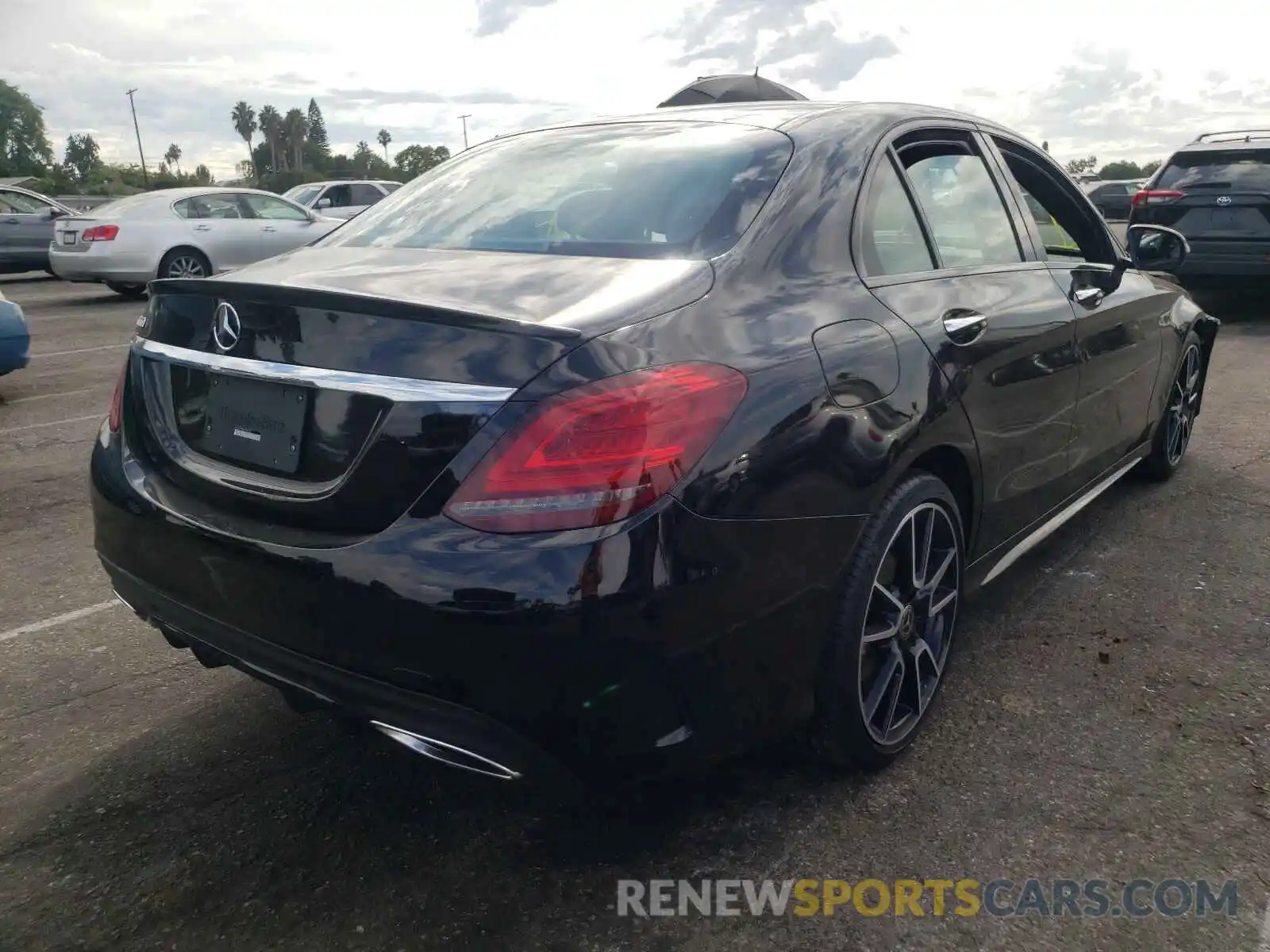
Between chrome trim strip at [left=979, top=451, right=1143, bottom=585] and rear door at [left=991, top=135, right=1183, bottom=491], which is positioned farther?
rear door at [left=991, top=135, right=1183, bottom=491]

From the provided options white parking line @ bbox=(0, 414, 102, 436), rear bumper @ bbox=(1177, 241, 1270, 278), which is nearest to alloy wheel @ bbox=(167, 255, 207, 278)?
white parking line @ bbox=(0, 414, 102, 436)

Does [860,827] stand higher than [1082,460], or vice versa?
[1082,460]

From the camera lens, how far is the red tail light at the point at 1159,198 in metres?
10.2

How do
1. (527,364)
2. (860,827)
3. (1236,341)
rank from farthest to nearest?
1. (1236,341)
2. (860,827)
3. (527,364)

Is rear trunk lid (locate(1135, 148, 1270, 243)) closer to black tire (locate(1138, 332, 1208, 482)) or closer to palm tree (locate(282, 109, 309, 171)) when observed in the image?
black tire (locate(1138, 332, 1208, 482))

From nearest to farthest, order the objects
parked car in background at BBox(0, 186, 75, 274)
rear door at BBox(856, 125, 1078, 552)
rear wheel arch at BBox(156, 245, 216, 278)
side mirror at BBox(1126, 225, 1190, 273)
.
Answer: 1. rear door at BBox(856, 125, 1078, 552)
2. side mirror at BBox(1126, 225, 1190, 273)
3. rear wheel arch at BBox(156, 245, 216, 278)
4. parked car in background at BBox(0, 186, 75, 274)

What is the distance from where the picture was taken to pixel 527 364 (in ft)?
6.22

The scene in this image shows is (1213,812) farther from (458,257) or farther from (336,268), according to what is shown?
(336,268)

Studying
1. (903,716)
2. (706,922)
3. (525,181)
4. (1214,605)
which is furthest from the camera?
(1214,605)

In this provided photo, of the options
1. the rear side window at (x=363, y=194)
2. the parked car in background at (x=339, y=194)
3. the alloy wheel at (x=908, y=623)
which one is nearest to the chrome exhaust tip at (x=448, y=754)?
the alloy wheel at (x=908, y=623)

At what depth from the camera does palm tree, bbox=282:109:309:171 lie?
122125 millimetres

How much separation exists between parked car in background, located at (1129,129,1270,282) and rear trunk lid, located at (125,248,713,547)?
9097 mm

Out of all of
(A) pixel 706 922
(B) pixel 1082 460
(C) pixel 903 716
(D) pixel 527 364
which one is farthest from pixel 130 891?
(B) pixel 1082 460

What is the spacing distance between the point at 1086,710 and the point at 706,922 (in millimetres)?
1393
